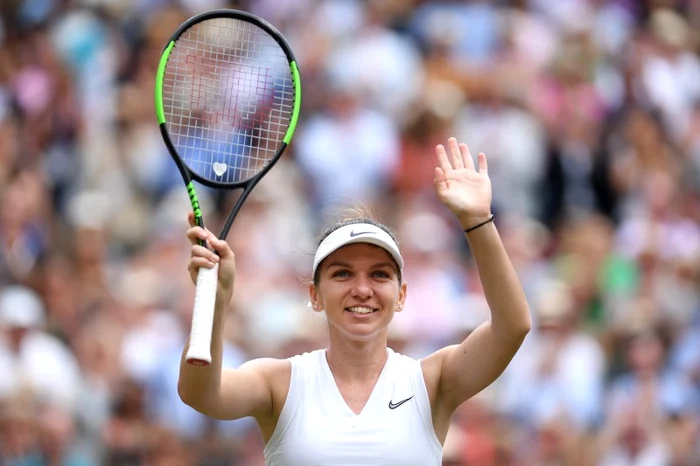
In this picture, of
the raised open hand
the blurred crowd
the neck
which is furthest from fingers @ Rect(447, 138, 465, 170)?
the blurred crowd

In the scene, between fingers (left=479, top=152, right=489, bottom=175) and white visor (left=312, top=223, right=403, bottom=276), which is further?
white visor (left=312, top=223, right=403, bottom=276)

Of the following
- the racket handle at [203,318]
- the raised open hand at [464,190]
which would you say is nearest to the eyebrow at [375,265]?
the raised open hand at [464,190]

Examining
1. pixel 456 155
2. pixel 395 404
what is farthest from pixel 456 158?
pixel 395 404

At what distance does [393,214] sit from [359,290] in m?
5.98

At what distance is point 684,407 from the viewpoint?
9039 millimetres

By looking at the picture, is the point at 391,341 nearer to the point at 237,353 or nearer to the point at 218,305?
the point at 237,353

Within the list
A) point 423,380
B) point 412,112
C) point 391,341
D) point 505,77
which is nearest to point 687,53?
point 505,77

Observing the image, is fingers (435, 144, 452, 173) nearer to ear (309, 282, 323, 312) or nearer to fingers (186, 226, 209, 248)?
ear (309, 282, 323, 312)

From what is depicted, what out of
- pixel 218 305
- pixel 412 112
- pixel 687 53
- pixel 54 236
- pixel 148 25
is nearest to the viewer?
pixel 218 305

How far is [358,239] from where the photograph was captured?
4.51 m

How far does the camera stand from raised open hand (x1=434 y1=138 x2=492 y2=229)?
4301mm

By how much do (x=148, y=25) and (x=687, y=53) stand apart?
16.6ft

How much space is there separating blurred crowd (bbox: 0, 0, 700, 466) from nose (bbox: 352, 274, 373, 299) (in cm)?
359

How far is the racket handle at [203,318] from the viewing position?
4148mm
